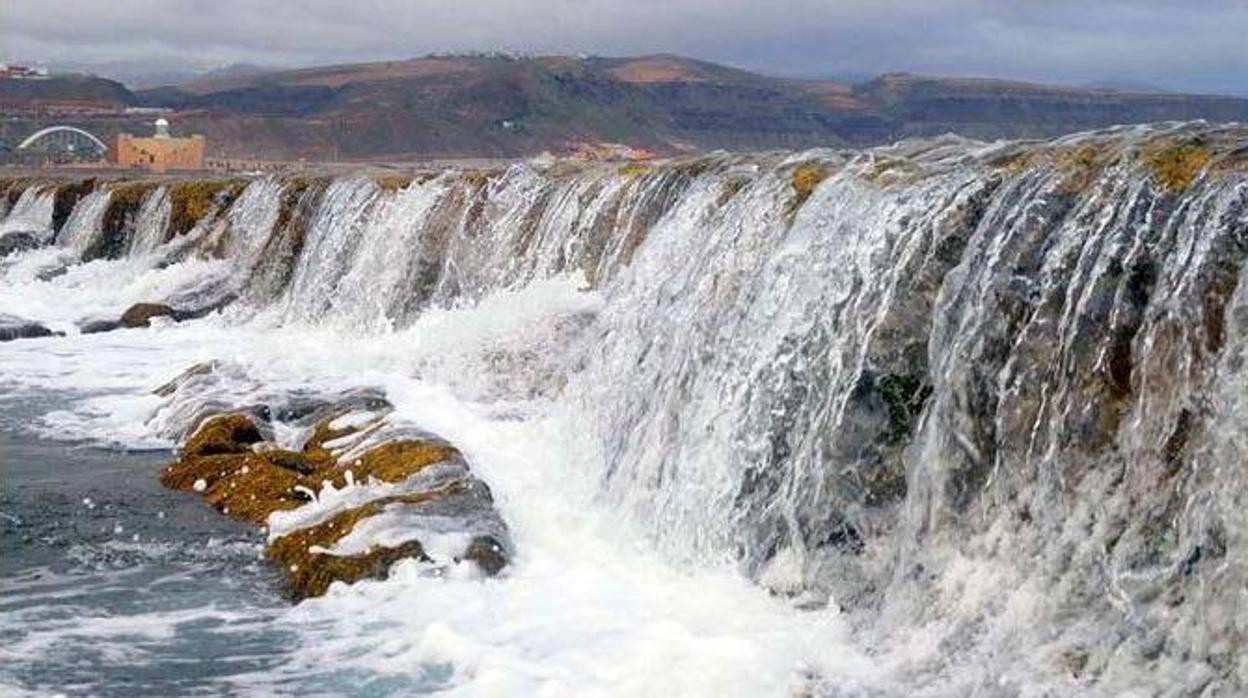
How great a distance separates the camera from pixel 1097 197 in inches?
422

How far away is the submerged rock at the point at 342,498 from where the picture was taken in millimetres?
12492

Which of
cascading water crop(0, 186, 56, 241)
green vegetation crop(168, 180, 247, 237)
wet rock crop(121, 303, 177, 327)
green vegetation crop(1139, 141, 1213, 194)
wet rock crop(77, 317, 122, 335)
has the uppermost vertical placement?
green vegetation crop(1139, 141, 1213, 194)

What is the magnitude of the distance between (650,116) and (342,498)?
177075 millimetres

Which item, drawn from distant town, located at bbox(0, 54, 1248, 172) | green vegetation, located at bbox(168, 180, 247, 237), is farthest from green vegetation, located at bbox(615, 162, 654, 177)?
distant town, located at bbox(0, 54, 1248, 172)

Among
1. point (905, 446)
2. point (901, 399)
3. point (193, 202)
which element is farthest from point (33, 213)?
point (905, 446)

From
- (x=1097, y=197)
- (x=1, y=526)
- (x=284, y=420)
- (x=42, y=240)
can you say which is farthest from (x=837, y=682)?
(x=42, y=240)

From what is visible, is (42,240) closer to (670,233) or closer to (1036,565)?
(670,233)

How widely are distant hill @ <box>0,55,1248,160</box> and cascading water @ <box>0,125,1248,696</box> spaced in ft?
322

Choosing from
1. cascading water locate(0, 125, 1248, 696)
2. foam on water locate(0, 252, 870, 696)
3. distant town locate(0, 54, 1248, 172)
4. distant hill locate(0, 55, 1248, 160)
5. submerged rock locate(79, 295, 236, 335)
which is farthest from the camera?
distant hill locate(0, 55, 1248, 160)

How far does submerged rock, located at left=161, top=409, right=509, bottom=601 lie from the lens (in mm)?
12492

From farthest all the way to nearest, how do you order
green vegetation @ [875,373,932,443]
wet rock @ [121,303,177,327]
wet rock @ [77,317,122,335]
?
wet rock @ [121,303,177,327] < wet rock @ [77,317,122,335] < green vegetation @ [875,373,932,443]

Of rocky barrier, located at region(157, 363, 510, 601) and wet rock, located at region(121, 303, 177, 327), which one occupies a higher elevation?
rocky barrier, located at region(157, 363, 510, 601)

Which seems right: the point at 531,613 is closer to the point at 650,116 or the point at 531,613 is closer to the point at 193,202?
the point at 193,202

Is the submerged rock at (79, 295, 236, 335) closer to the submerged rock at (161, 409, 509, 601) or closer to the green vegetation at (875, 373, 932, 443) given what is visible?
the submerged rock at (161, 409, 509, 601)
